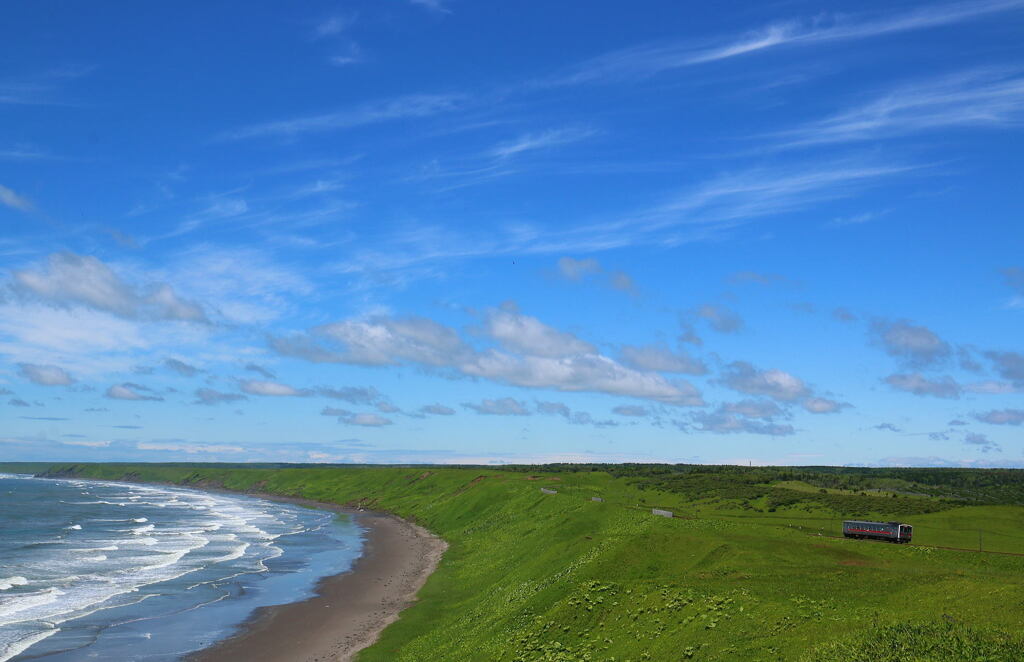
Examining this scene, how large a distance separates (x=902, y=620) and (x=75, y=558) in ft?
345

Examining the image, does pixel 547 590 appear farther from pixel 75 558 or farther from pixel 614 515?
pixel 75 558

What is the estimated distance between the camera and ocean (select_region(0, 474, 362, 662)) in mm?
58272

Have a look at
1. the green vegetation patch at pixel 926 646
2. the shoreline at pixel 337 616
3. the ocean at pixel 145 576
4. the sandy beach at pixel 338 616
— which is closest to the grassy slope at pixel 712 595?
the green vegetation patch at pixel 926 646

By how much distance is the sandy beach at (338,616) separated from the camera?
5481 cm

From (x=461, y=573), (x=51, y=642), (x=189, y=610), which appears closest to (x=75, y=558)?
(x=189, y=610)

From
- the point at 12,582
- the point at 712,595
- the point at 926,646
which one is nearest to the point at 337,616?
the point at 712,595

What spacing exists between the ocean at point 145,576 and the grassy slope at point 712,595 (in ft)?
59.1

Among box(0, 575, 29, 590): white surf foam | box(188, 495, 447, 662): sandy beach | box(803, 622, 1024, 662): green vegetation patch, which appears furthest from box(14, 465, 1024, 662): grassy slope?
box(0, 575, 29, 590): white surf foam

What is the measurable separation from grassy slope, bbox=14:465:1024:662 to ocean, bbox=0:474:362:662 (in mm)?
18004

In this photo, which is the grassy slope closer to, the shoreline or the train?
the shoreline

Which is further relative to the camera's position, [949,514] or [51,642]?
[949,514]

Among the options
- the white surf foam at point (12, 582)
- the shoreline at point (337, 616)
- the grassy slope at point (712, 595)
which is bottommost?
the white surf foam at point (12, 582)

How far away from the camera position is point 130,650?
55031mm

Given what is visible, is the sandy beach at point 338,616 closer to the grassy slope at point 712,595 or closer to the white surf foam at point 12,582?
the grassy slope at point 712,595
